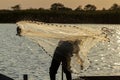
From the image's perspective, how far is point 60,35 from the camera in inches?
669

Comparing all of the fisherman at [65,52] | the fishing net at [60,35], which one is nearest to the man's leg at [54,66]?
the fisherman at [65,52]

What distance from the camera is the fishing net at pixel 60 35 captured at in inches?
666

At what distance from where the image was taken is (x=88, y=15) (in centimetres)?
11944

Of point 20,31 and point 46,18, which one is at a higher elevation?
point 20,31

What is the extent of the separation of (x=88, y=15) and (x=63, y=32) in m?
103

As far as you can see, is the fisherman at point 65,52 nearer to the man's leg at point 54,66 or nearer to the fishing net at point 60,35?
the man's leg at point 54,66

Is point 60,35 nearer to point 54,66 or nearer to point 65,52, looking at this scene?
point 65,52

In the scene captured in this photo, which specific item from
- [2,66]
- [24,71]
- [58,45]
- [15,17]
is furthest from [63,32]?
[15,17]

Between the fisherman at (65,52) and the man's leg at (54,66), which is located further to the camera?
the man's leg at (54,66)

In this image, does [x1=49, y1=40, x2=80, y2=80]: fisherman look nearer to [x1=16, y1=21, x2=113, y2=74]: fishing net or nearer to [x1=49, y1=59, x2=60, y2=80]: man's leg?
[x1=49, y1=59, x2=60, y2=80]: man's leg

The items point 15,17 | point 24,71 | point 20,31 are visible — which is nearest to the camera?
point 20,31

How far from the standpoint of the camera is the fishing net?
16906 mm

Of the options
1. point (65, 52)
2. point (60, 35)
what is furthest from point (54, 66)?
point (60, 35)

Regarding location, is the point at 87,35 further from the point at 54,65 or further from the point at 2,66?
the point at 2,66
